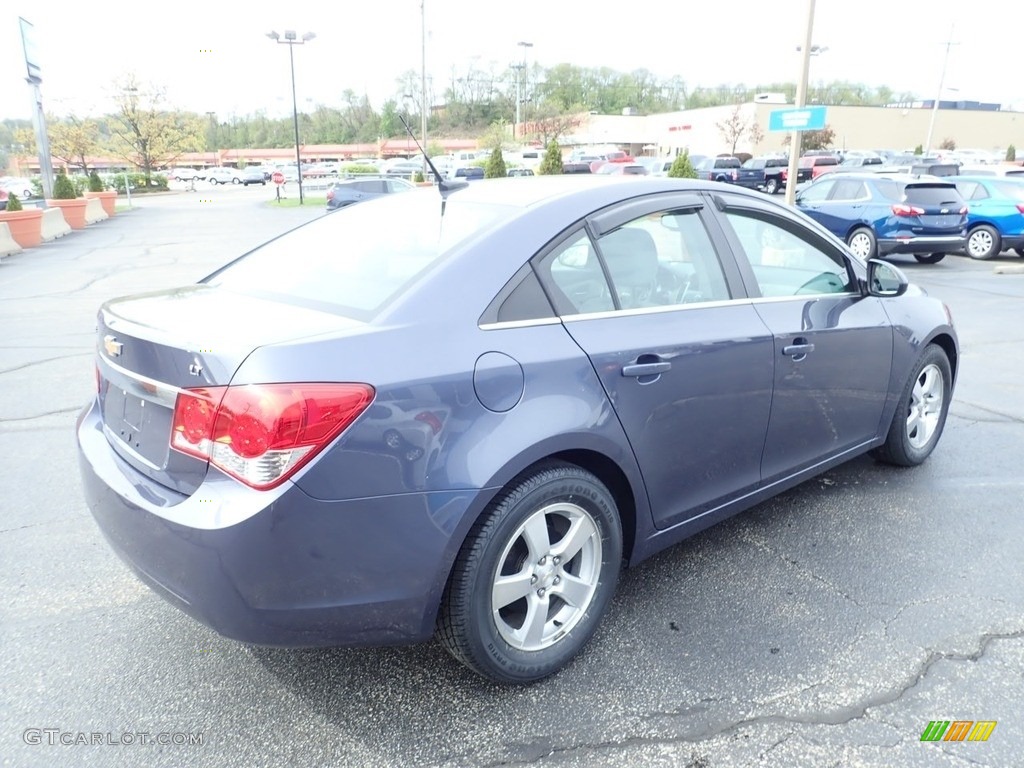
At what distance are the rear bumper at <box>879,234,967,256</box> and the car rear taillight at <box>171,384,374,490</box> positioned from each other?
43.6ft

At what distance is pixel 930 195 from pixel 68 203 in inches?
903

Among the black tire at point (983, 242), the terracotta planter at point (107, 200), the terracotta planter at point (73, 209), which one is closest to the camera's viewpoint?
the black tire at point (983, 242)

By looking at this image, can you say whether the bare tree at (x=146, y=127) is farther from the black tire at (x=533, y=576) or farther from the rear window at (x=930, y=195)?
the black tire at (x=533, y=576)

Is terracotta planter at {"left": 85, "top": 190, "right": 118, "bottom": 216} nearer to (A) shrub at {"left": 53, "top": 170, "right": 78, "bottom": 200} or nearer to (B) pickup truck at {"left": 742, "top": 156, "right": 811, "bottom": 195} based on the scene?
(A) shrub at {"left": 53, "top": 170, "right": 78, "bottom": 200}

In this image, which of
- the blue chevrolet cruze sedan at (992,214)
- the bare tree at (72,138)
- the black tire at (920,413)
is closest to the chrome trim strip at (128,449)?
the black tire at (920,413)

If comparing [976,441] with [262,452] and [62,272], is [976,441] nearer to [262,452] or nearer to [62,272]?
[262,452]

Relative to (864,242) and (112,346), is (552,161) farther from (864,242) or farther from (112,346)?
(112,346)

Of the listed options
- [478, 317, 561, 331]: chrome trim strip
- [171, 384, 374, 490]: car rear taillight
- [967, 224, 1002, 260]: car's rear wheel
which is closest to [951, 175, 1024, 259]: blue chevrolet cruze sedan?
[967, 224, 1002, 260]: car's rear wheel

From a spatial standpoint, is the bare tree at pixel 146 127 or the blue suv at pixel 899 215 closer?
the blue suv at pixel 899 215

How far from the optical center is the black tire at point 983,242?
14.7m

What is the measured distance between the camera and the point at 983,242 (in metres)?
14.9

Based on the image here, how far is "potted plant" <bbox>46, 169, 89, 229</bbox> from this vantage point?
75.3 ft

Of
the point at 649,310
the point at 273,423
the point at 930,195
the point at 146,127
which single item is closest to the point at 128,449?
the point at 273,423

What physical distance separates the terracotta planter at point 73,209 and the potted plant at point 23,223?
409 cm
